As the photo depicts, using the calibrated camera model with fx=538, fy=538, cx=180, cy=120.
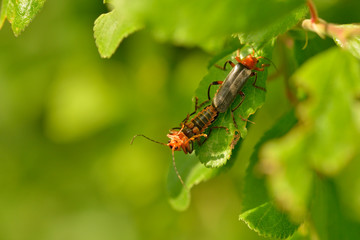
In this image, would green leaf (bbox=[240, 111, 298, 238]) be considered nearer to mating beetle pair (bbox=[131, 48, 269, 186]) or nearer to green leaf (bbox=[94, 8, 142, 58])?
mating beetle pair (bbox=[131, 48, 269, 186])

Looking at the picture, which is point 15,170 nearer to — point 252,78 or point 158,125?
point 158,125

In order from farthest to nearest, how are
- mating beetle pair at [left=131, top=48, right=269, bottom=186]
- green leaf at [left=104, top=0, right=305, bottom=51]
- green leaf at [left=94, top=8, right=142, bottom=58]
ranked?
mating beetle pair at [left=131, top=48, right=269, bottom=186] → green leaf at [left=94, top=8, right=142, bottom=58] → green leaf at [left=104, top=0, right=305, bottom=51]

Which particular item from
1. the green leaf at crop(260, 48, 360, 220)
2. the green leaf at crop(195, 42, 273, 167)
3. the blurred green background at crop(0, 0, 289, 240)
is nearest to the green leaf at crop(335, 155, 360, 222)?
the green leaf at crop(260, 48, 360, 220)

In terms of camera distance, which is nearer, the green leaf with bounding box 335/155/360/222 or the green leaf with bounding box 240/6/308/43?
the green leaf with bounding box 335/155/360/222

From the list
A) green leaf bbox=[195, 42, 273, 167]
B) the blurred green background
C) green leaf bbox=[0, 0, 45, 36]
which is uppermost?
green leaf bbox=[0, 0, 45, 36]

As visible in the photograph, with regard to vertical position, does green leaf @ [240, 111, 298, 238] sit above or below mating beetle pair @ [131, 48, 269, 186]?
below

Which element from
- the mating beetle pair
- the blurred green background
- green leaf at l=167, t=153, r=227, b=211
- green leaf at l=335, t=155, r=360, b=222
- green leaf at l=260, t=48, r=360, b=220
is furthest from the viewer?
the blurred green background
